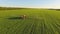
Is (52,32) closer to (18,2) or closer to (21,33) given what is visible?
(21,33)

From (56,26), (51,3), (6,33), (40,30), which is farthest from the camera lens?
(51,3)

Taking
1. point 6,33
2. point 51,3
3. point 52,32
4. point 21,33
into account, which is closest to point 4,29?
point 6,33

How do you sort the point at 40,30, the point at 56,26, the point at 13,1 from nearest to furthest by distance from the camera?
1. the point at 40,30
2. the point at 56,26
3. the point at 13,1

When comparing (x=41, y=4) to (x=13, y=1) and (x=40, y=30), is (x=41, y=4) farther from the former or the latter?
(x=40, y=30)

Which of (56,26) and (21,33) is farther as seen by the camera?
(56,26)

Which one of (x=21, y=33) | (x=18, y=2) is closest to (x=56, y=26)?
(x=21, y=33)

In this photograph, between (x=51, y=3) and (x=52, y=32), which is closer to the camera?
(x=52, y=32)

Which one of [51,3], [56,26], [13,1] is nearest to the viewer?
[56,26]

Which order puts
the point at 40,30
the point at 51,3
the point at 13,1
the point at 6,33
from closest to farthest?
1. the point at 6,33
2. the point at 40,30
3. the point at 51,3
4. the point at 13,1
